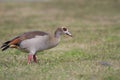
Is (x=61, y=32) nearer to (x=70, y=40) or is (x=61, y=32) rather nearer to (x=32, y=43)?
(x=32, y=43)

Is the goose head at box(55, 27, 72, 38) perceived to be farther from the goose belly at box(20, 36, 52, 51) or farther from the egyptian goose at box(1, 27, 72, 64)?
the goose belly at box(20, 36, 52, 51)

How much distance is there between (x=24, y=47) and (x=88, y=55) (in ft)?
6.77

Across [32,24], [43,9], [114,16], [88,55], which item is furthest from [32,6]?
[88,55]

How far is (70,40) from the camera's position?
56.9 ft

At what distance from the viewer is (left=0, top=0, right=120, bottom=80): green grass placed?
10723 mm

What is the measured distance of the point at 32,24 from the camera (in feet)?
76.0

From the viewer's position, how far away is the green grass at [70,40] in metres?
10.7

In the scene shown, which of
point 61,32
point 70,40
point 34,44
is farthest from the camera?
point 70,40

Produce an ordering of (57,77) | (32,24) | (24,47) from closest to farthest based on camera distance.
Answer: (57,77), (24,47), (32,24)

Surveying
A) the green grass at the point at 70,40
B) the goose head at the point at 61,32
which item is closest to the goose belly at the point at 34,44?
the green grass at the point at 70,40

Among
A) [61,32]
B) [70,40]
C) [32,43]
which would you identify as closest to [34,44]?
[32,43]

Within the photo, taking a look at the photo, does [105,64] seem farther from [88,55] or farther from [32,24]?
[32,24]

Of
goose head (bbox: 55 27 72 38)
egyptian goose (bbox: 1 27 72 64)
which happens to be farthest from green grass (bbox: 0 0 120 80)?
goose head (bbox: 55 27 72 38)

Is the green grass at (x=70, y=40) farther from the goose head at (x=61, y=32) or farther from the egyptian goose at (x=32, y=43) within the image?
the goose head at (x=61, y=32)
